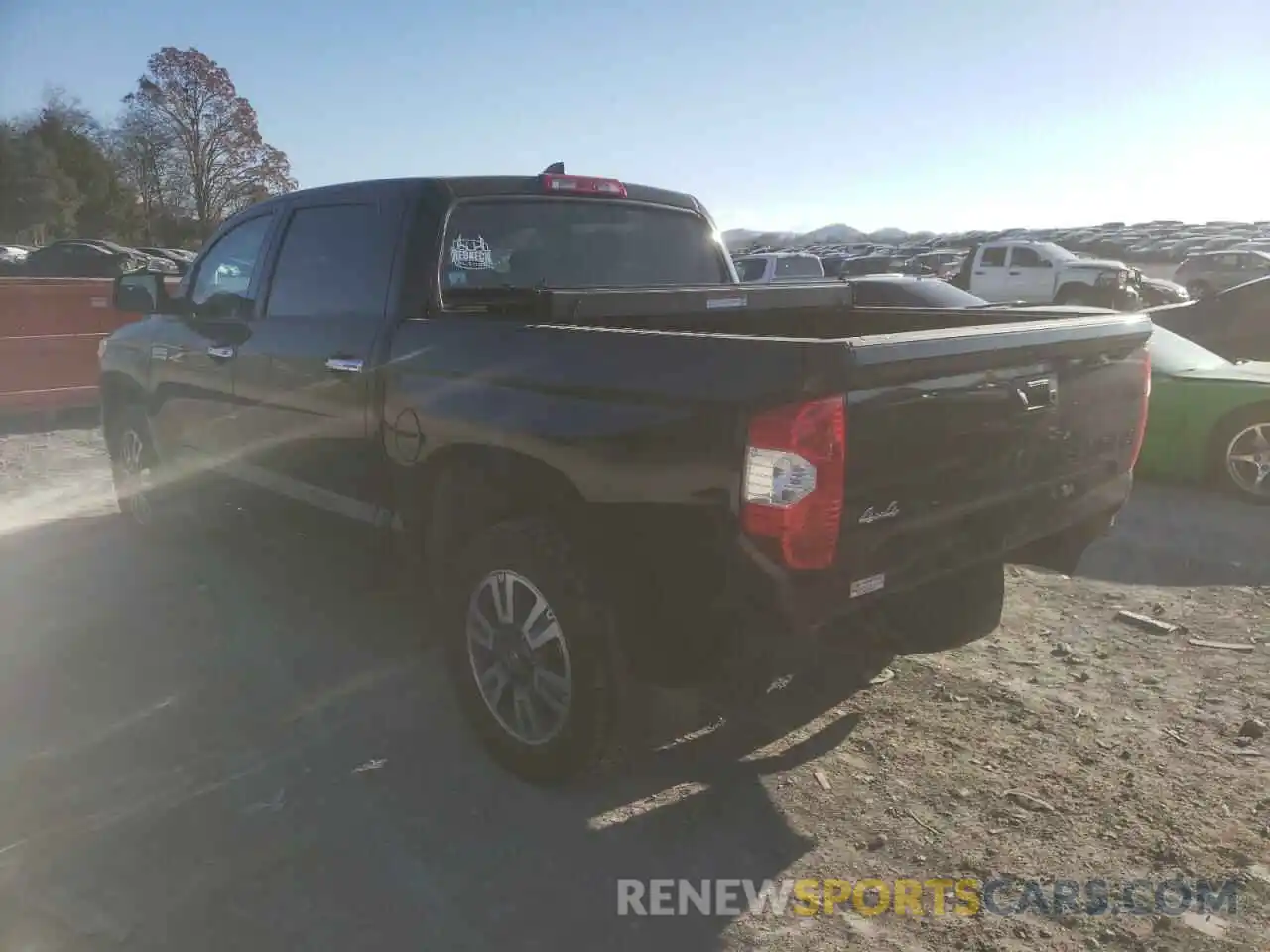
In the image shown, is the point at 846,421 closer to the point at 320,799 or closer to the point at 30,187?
the point at 320,799

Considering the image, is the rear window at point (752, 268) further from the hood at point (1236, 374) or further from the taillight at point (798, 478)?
the taillight at point (798, 478)

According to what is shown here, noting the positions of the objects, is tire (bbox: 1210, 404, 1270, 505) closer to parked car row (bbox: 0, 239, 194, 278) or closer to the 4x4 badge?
the 4x4 badge

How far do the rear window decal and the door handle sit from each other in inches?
21.0

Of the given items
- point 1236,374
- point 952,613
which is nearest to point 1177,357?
point 1236,374

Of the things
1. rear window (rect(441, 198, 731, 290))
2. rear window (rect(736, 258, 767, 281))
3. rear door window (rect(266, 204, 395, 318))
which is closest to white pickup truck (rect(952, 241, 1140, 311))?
rear window (rect(736, 258, 767, 281))

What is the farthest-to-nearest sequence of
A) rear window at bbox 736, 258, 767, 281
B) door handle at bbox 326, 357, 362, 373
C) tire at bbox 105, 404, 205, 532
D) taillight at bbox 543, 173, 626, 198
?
rear window at bbox 736, 258, 767, 281, tire at bbox 105, 404, 205, 532, taillight at bbox 543, 173, 626, 198, door handle at bbox 326, 357, 362, 373

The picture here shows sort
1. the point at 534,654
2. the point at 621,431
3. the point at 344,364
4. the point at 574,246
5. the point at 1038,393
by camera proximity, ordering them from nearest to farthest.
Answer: the point at 621,431 → the point at 1038,393 → the point at 534,654 → the point at 344,364 → the point at 574,246

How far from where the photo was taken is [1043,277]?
73.9 ft

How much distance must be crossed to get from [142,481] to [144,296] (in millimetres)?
1244

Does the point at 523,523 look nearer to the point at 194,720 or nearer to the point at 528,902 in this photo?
the point at 528,902

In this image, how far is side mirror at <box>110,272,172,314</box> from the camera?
5.45 meters

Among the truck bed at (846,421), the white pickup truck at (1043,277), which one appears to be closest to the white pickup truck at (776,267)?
the white pickup truck at (1043,277)

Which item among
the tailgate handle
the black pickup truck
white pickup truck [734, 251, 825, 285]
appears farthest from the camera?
white pickup truck [734, 251, 825, 285]

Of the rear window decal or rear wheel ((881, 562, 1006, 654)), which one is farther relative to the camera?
the rear window decal
